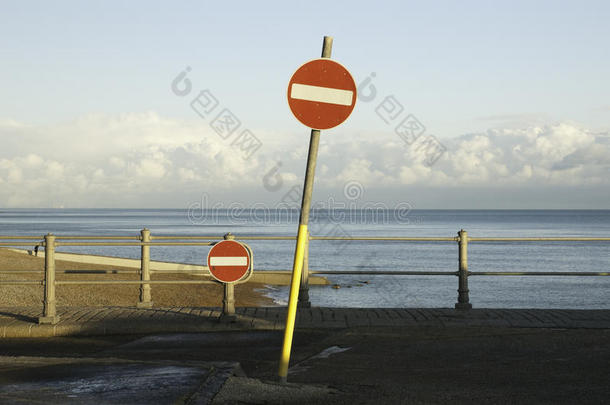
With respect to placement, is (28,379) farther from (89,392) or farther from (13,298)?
(13,298)

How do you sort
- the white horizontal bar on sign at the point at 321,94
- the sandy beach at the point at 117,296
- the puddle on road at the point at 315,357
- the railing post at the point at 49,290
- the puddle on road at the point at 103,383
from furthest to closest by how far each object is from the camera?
the sandy beach at the point at 117,296, the railing post at the point at 49,290, the puddle on road at the point at 315,357, the white horizontal bar on sign at the point at 321,94, the puddle on road at the point at 103,383

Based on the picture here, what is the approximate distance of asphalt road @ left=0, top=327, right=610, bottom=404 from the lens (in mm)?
4680

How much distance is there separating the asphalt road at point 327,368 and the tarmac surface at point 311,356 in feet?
0.04

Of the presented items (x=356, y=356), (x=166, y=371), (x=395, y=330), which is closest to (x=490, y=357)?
(x=356, y=356)

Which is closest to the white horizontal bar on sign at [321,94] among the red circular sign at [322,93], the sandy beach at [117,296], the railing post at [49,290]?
the red circular sign at [322,93]

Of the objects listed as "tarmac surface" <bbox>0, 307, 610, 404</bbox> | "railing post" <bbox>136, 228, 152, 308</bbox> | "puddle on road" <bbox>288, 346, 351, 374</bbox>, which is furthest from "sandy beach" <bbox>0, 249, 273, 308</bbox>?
"puddle on road" <bbox>288, 346, 351, 374</bbox>

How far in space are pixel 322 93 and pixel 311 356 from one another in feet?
10.2

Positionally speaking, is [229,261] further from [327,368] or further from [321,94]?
[321,94]

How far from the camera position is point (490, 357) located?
6.59 m

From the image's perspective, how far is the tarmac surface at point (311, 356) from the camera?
15.6 feet

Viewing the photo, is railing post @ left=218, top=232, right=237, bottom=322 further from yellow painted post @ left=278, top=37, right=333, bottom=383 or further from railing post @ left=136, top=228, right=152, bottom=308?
yellow painted post @ left=278, top=37, right=333, bottom=383

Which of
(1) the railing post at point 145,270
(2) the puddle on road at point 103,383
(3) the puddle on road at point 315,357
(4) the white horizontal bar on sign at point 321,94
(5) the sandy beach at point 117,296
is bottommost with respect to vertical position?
(5) the sandy beach at point 117,296

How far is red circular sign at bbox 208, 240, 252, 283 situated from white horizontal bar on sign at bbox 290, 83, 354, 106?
4.22m

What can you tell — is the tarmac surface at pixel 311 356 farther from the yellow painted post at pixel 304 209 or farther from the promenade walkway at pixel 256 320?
the yellow painted post at pixel 304 209
